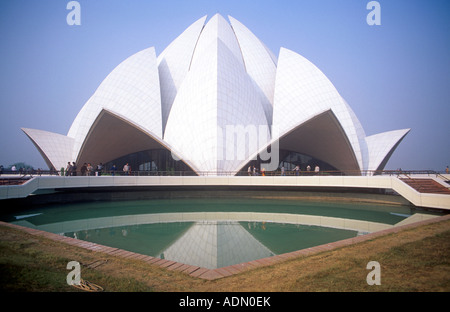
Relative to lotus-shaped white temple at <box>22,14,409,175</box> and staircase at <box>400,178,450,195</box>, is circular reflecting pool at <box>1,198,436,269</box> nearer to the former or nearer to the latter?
staircase at <box>400,178,450,195</box>

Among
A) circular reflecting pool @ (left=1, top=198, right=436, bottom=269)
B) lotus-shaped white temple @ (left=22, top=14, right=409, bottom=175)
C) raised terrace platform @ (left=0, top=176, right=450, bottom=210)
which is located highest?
lotus-shaped white temple @ (left=22, top=14, right=409, bottom=175)

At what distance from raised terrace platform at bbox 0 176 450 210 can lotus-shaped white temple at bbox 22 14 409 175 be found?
180 cm

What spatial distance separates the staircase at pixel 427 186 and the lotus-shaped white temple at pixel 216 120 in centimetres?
418

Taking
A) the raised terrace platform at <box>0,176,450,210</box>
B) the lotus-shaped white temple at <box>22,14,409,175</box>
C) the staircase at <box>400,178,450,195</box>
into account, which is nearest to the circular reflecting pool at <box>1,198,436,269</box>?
the raised terrace platform at <box>0,176,450,210</box>

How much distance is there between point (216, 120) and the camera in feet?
57.2

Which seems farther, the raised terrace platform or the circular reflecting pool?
the raised terrace platform

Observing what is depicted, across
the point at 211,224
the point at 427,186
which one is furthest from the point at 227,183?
the point at 427,186

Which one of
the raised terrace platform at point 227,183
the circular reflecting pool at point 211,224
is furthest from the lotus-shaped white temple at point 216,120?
the circular reflecting pool at point 211,224

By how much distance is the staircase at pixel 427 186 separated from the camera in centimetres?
1109

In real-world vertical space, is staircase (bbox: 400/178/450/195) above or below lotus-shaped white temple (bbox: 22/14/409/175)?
below

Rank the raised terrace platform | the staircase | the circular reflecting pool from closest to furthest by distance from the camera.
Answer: the circular reflecting pool → the staircase → the raised terrace platform

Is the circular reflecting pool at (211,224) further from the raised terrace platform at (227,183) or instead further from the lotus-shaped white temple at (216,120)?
the lotus-shaped white temple at (216,120)

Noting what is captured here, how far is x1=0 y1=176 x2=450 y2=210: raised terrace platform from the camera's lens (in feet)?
38.5

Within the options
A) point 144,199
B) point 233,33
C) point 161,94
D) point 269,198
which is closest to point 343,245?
point 269,198
